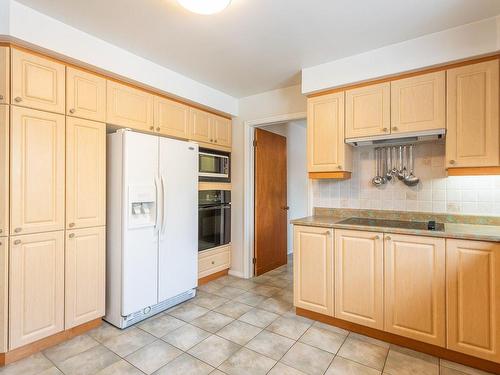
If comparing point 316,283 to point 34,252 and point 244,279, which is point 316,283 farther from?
point 34,252

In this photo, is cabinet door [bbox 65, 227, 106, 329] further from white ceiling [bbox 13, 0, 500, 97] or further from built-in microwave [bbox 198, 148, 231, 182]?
white ceiling [bbox 13, 0, 500, 97]

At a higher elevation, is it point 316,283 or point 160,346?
point 316,283

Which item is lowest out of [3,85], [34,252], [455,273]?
[455,273]

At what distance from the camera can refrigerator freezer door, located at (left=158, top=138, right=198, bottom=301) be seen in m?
2.61

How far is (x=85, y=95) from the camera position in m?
2.20

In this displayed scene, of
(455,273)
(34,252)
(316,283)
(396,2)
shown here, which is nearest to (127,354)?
(34,252)

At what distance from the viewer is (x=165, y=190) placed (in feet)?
8.50

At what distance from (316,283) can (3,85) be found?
276 centimetres

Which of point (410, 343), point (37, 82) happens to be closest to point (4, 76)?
point (37, 82)

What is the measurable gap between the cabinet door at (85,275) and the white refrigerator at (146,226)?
10cm

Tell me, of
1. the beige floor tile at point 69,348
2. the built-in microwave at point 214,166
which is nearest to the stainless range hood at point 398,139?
the built-in microwave at point 214,166

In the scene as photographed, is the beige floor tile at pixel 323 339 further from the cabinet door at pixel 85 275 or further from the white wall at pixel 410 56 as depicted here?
the white wall at pixel 410 56

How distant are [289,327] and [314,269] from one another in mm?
535

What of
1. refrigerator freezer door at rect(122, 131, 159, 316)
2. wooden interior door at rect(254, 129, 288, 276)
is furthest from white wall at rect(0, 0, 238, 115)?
wooden interior door at rect(254, 129, 288, 276)
